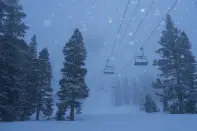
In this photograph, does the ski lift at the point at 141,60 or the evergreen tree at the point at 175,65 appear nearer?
the ski lift at the point at 141,60

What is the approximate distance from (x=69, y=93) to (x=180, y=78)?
53.0 ft

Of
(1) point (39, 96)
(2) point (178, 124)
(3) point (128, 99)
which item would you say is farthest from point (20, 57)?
(3) point (128, 99)

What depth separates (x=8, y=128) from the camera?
18.2 metres

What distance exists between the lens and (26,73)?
122 ft

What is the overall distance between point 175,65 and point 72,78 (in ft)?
49.2

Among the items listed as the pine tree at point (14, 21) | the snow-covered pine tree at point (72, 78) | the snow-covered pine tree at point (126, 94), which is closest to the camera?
the pine tree at point (14, 21)

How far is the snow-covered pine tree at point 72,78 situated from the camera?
1401 inches

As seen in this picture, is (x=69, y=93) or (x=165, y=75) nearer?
(x=69, y=93)

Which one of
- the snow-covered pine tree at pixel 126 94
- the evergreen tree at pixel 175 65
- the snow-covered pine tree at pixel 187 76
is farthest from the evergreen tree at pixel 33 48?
the snow-covered pine tree at pixel 126 94

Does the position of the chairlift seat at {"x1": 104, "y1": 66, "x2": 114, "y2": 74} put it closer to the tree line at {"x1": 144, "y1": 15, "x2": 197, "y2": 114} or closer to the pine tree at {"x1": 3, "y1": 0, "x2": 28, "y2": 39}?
the tree line at {"x1": 144, "y1": 15, "x2": 197, "y2": 114}

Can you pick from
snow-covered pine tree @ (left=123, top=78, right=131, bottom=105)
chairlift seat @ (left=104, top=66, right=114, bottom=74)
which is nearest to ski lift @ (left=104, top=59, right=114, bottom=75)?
chairlift seat @ (left=104, top=66, right=114, bottom=74)

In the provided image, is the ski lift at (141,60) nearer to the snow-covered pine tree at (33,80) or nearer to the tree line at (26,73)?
the tree line at (26,73)

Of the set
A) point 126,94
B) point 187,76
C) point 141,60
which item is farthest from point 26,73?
point 126,94

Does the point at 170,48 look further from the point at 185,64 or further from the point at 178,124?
the point at 178,124
